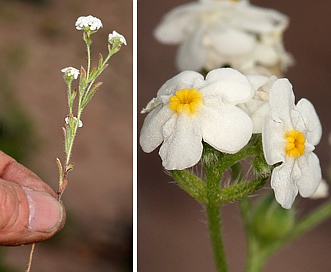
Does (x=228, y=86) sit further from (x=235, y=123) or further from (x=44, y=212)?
(x=44, y=212)

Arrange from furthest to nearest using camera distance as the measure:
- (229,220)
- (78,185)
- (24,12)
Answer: (24,12) < (78,185) < (229,220)

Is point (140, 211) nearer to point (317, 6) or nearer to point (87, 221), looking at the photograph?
point (87, 221)

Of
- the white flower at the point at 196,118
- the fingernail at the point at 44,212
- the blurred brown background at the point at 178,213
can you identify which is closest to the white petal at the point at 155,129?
the white flower at the point at 196,118

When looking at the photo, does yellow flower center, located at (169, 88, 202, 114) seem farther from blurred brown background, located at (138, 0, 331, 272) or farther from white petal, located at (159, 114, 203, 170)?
blurred brown background, located at (138, 0, 331, 272)

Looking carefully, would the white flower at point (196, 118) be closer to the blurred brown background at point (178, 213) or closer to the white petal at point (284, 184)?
the white petal at point (284, 184)

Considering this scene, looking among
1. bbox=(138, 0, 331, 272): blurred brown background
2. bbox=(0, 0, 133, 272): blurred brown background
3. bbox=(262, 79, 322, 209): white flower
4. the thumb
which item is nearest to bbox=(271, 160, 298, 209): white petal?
bbox=(262, 79, 322, 209): white flower

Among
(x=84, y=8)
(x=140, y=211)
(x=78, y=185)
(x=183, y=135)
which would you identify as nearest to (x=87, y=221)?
(x=78, y=185)

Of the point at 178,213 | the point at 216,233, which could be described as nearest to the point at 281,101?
the point at 216,233
